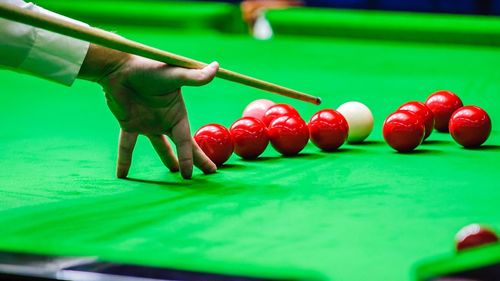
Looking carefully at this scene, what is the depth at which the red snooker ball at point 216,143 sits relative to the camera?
2930mm

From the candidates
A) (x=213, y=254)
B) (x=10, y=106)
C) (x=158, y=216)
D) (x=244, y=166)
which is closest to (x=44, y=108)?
(x=10, y=106)

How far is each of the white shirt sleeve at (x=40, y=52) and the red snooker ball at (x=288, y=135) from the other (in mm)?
710

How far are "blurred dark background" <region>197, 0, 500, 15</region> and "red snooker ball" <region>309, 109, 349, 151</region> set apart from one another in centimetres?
410

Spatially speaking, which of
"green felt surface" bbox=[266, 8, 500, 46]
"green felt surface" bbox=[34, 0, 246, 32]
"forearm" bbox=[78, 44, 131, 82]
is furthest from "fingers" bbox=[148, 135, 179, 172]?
"green felt surface" bbox=[34, 0, 246, 32]

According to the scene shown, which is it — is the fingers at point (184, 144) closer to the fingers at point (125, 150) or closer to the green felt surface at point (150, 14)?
the fingers at point (125, 150)

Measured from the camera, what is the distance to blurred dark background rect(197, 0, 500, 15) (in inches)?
274

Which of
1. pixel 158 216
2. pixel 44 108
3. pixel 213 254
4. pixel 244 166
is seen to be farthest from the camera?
pixel 44 108

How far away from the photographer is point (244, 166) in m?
2.97

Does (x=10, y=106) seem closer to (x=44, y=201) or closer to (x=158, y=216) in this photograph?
(x=44, y=201)

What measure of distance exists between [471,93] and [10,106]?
200 centimetres

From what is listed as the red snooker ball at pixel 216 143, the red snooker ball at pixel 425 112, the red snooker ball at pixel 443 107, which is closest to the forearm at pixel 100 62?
the red snooker ball at pixel 216 143

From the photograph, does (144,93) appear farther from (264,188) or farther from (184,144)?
(264,188)

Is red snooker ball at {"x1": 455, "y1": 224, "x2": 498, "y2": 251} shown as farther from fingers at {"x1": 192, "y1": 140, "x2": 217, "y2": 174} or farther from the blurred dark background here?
the blurred dark background

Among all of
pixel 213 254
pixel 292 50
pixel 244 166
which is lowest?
pixel 213 254
